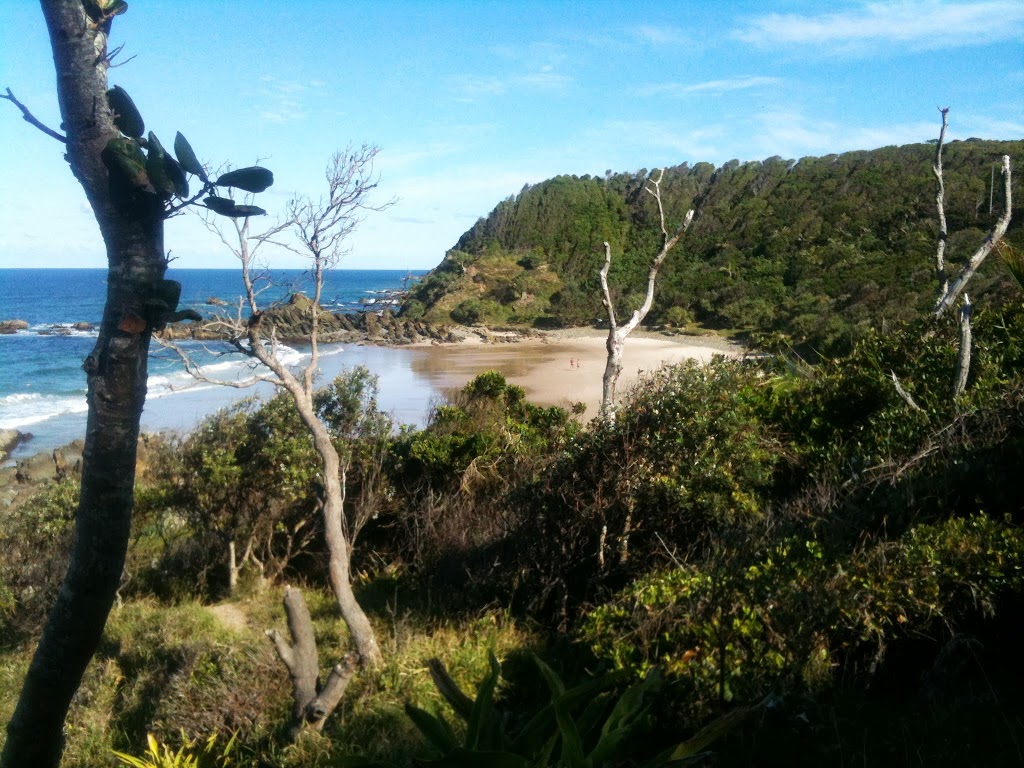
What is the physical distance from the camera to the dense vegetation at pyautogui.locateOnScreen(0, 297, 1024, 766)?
369 cm

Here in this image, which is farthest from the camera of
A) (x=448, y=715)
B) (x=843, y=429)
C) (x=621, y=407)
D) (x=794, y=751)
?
(x=843, y=429)

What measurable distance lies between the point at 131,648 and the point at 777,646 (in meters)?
5.86

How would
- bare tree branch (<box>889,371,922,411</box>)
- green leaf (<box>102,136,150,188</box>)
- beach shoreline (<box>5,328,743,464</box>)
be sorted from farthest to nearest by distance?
beach shoreline (<box>5,328,743,464</box>)
bare tree branch (<box>889,371,922,411</box>)
green leaf (<box>102,136,150,188</box>)

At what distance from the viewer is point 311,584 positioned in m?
9.23

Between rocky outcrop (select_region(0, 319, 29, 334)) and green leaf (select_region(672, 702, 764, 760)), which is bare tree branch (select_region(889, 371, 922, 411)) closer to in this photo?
green leaf (select_region(672, 702, 764, 760))

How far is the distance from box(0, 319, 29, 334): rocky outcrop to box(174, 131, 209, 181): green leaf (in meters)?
52.7

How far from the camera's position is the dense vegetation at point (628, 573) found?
3.69 metres

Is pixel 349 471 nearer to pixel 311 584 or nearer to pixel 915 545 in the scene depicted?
pixel 311 584

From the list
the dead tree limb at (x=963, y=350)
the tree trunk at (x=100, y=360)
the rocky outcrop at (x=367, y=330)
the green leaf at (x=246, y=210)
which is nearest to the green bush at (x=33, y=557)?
the tree trunk at (x=100, y=360)

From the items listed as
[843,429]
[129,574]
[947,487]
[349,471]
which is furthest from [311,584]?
[947,487]

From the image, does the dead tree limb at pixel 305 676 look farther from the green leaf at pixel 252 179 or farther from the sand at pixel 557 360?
the sand at pixel 557 360

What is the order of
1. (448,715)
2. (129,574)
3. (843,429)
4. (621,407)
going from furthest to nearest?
(129,574) → (843,429) → (621,407) → (448,715)

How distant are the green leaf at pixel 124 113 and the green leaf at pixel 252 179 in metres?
0.25

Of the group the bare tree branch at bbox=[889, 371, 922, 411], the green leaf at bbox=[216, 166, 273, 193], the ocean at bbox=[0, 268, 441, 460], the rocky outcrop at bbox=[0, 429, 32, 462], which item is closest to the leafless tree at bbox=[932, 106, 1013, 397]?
the bare tree branch at bbox=[889, 371, 922, 411]
